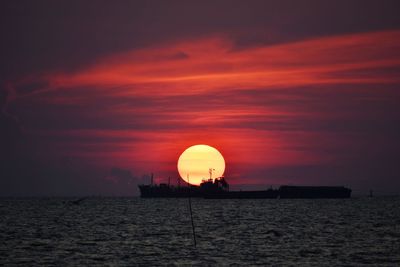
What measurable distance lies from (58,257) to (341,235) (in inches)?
1496

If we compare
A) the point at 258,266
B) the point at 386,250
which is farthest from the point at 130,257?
the point at 386,250

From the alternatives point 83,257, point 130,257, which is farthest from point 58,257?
point 130,257

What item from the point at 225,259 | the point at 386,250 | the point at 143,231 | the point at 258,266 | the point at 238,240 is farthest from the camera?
the point at 143,231

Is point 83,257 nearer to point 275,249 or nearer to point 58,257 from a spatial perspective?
→ point 58,257

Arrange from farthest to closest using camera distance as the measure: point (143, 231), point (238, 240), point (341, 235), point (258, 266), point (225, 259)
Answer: point (143, 231) < point (341, 235) < point (238, 240) < point (225, 259) < point (258, 266)

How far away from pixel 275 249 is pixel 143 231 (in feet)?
97.8

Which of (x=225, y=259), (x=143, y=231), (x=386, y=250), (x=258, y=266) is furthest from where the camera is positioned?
(x=143, y=231)

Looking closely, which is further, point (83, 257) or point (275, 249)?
point (275, 249)

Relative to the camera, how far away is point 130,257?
194 feet

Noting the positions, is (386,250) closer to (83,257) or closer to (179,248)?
(179,248)

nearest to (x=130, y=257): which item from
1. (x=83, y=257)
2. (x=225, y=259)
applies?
(x=83, y=257)

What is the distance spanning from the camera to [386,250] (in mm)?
63594

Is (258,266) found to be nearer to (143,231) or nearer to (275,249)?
(275,249)

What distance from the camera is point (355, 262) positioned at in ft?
182
